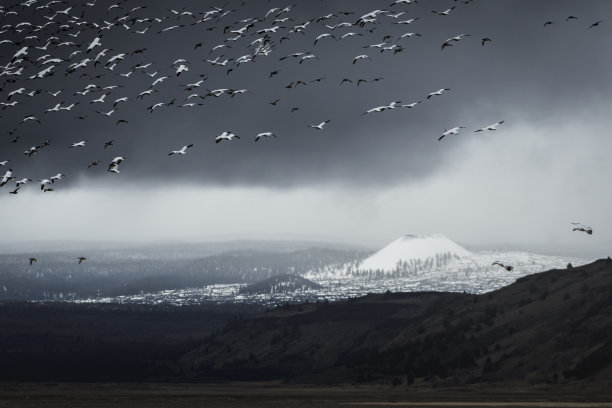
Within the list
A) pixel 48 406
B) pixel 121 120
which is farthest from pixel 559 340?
pixel 121 120

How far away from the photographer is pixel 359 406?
373 feet

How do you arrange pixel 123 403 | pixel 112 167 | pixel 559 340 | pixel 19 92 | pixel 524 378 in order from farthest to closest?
pixel 559 340
pixel 524 378
pixel 123 403
pixel 19 92
pixel 112 167

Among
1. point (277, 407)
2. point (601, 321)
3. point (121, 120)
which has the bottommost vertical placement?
point (277, 407)

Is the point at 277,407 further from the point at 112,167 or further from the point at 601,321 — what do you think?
the point at 601,321

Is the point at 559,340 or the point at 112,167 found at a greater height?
the point at 112,167

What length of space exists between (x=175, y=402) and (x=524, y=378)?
237ft

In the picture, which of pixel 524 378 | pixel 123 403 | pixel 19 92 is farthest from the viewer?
pixel 524 378

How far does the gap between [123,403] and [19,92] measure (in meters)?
49.7

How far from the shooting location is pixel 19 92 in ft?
321

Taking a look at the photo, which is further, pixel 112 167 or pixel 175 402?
pixel 175 402

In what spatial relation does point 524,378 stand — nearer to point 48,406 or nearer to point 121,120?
point 48,406

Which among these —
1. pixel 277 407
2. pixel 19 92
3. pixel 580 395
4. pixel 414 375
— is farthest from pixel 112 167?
pixel 414 375

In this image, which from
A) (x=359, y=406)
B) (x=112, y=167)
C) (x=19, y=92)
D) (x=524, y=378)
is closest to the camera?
(x=112, y=167)

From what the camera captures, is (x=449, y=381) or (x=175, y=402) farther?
(x=449, y=381)
